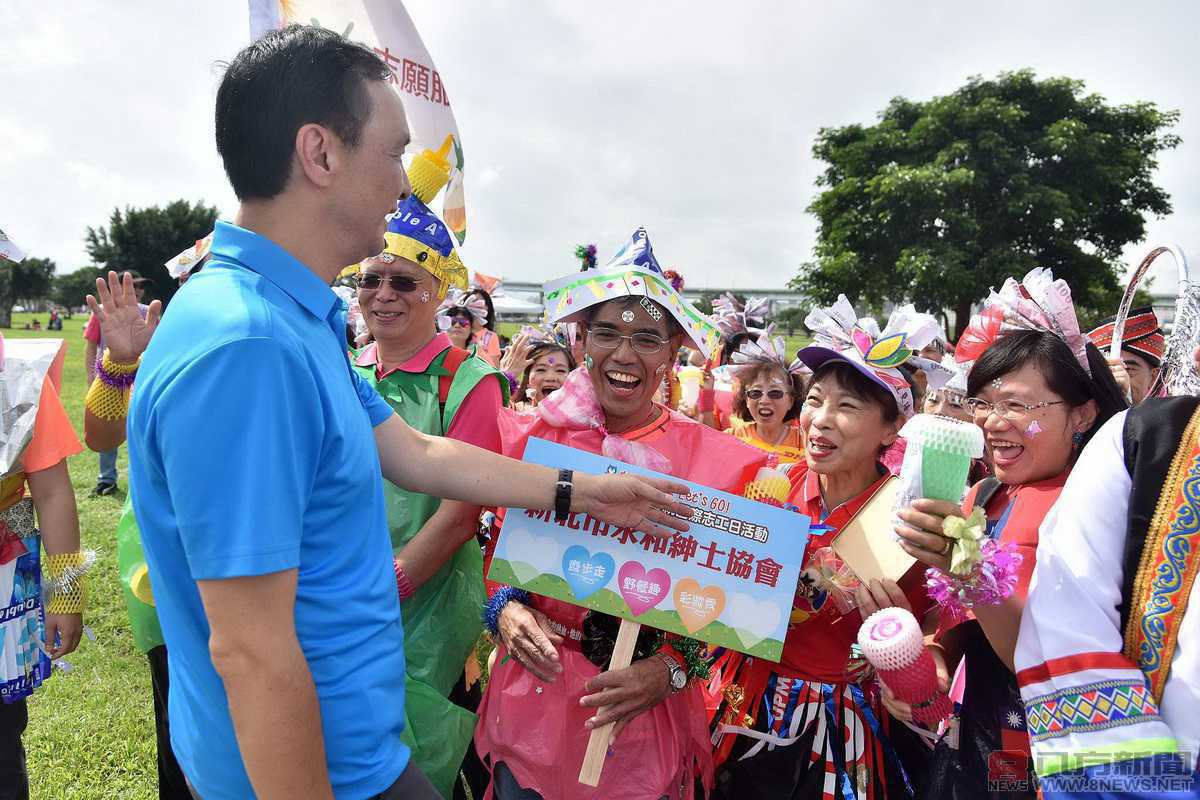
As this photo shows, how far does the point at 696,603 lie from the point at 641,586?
17cm

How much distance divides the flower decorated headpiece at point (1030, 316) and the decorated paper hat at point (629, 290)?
3.45 ft

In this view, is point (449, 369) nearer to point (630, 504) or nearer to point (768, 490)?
point (630, 504)

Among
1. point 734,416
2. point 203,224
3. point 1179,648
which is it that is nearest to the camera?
point 1179,648

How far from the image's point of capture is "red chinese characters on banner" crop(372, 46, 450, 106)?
116 inches

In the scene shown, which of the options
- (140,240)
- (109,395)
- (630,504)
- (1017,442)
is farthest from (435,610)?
(140,240)

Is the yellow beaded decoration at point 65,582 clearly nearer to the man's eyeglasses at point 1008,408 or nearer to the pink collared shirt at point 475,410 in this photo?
the pink collared shirt at point 475,410

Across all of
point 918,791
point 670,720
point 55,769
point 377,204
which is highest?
point 377,204

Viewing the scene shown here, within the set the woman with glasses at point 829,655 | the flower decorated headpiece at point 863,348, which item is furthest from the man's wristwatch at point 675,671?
the flower decorated headpiece at point 863,348

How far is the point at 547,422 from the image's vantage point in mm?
2496

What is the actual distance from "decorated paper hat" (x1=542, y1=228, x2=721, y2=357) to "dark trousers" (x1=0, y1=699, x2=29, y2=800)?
2.29 meters

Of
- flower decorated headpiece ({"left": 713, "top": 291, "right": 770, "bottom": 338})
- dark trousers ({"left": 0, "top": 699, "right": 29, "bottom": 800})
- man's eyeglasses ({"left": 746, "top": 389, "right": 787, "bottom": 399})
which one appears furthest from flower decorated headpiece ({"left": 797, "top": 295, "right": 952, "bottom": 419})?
flower decorated headpiece ({"left": 713, "top": 291, "right": 770, "bottom": 338})

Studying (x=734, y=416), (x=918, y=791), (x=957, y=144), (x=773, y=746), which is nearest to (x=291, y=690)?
(x=773, y=746)

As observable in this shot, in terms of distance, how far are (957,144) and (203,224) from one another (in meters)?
47.6

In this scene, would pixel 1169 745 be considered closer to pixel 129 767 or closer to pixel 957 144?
pixel 129 767
